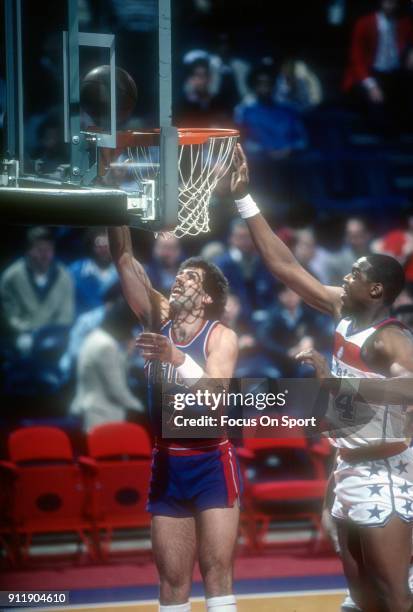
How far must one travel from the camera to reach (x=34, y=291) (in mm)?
8336

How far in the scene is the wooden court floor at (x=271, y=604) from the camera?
21.1ft

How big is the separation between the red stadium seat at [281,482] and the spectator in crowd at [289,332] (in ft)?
1.82

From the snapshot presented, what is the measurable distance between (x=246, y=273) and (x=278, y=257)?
3488mm

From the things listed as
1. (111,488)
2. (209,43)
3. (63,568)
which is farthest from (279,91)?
(63,568)

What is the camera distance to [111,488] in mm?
7711

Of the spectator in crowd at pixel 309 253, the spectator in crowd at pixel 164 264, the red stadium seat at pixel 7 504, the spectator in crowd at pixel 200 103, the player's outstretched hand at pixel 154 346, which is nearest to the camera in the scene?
the player's outstretched hand at pixel 154 346

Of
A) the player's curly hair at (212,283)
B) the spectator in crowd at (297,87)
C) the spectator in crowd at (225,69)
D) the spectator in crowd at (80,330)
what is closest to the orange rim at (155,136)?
the player's curly hair at (212,283)

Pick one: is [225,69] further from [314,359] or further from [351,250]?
[314,359]

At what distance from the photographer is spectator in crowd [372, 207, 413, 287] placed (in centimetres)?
945

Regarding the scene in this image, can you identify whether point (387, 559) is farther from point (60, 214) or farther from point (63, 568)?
point (63, 568)

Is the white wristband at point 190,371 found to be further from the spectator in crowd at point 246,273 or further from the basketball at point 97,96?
the spectator in crowd at point 246,273

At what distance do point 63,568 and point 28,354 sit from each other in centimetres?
166

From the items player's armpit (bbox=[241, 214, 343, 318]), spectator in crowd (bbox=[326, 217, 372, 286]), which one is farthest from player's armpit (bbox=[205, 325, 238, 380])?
spectator in crowd (bbox=[326, 217, 372, 286])

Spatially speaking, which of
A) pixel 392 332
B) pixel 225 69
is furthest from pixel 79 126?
pixel 225 69
